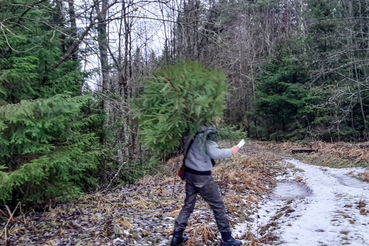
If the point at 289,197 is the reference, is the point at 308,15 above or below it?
above

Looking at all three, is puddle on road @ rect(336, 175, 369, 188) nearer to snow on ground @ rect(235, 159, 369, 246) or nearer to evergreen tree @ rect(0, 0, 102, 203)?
snow on ground @ rect(235, 159, 369, 246)

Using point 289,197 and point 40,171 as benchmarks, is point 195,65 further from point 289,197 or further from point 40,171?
point 289,197

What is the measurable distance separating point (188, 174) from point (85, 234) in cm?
200

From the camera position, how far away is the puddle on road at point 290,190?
314 inches

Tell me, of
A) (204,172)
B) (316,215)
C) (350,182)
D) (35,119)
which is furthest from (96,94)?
(350,182)

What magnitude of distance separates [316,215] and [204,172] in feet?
8.83

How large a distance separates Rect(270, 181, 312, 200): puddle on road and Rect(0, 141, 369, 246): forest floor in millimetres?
25

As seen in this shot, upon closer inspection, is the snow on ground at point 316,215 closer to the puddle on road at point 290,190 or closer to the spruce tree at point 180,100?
the puddle on road at point 290,190

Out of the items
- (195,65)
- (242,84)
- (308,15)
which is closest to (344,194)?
(195,65)

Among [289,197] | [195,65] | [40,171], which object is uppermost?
[195,65]

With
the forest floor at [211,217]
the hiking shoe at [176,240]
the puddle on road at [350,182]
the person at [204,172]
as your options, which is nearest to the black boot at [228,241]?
the person at [204,172]

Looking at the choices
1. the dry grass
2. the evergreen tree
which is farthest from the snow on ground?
the dry grass

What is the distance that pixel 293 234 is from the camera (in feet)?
15.4

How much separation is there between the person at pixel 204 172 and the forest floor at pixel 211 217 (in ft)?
1.69
